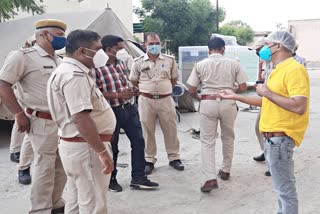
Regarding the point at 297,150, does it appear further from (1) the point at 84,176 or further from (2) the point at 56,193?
(1) the point at 84,176

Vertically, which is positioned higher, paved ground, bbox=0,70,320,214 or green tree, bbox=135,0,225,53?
green tree, bbox=135,0,225,53

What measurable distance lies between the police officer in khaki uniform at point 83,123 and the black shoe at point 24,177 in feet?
7.86

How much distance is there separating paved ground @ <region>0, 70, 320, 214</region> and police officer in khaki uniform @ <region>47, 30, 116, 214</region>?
4.52 ft

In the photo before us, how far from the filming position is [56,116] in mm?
2994

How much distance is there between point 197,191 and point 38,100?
2142 millimetres

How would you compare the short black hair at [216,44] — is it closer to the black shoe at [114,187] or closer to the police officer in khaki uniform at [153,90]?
the police officer in khaki uniform at [153,90]

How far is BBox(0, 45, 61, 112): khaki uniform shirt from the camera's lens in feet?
12.4

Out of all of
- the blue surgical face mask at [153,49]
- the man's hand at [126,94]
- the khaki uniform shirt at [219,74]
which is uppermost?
the blue surgical face mask at [153,49]

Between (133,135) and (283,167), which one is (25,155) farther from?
(283,167)

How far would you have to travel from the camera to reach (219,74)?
15.8ft

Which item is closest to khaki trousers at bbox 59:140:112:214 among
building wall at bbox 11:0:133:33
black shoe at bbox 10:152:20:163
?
black shoe at bbox 10:152:20:163

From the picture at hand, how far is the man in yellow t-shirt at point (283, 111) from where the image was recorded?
119 inches

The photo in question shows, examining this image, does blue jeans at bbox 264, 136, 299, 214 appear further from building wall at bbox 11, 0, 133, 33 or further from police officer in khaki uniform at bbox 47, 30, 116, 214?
building wall at bbox 11, 0, 133, 33

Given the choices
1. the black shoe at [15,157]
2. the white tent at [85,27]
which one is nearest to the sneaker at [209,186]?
the black shoe at [15,157]
